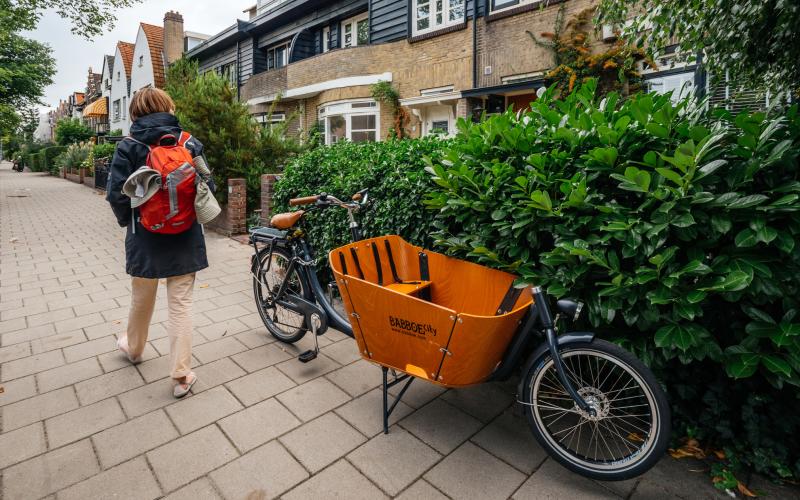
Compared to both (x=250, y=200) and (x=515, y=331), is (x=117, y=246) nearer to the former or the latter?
(x=250, y=200)

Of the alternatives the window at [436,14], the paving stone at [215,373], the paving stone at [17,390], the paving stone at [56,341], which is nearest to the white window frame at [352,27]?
the window at [436,14]

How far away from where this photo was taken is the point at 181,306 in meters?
3.01

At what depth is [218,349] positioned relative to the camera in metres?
3.71

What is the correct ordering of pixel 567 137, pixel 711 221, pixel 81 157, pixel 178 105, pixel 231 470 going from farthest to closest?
pixel 81 157
pixel 178 105
pixel 567 137
pixel 231 470
pixel 711 221

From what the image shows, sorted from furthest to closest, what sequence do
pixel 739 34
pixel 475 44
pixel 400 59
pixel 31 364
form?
1. pixel 400 59
2. pixel 475 44
3. pixel 31 364
4. pixel 739 34

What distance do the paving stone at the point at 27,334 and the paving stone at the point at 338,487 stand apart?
3.21 meters

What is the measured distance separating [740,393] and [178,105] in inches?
370

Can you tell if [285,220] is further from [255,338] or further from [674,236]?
[674,236]

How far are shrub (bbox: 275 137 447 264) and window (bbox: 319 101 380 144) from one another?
974 cm

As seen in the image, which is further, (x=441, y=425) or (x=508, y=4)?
(x=508, y=4)

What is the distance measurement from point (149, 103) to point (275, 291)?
163cm

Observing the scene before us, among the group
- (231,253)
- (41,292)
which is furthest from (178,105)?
(41,292)

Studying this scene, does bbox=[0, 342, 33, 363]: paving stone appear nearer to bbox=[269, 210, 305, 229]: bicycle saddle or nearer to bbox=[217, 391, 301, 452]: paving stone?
bbox=[217, 391, 301, 452]: paving stone

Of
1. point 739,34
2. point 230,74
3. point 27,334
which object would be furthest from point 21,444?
point 230,74
